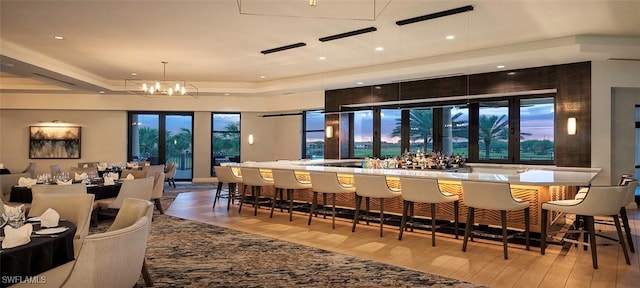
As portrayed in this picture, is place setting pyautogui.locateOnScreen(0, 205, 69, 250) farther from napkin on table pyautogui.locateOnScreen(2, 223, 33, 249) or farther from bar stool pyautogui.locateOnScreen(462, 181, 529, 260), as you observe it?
bar stool pyautogui.locateOnScreen(462, 181, 529, 260)

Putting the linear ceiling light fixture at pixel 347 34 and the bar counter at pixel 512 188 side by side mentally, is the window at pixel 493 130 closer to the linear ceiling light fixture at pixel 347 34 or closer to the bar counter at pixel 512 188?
the bar counter at pixel 512 188

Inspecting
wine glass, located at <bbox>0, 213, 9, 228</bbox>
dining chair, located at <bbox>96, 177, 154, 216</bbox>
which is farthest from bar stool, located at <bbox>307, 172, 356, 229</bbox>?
wine glass, located at <bbox>0, 213, 9, 228</bbox>

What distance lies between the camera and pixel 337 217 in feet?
23.5

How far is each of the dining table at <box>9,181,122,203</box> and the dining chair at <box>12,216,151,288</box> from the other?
401 cm

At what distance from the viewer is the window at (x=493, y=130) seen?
9.02 m

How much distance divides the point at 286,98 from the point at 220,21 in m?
7.21

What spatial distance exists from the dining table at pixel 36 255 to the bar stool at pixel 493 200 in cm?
417

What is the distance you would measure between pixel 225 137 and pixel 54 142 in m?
5.48

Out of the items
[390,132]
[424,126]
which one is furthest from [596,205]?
[390,132]

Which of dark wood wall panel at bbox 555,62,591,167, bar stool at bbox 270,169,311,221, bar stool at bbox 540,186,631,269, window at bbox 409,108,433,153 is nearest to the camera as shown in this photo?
bar stool at bbox 540,186,631,269

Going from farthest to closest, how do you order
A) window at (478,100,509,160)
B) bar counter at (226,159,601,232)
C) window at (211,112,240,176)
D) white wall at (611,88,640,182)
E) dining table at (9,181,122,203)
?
window at (211,112,240,176) < window at (478,100,509,160) < white wall at (611,88,640,182) < dining table at (9,181,122,203) < bar counter at (226,159,601,232)

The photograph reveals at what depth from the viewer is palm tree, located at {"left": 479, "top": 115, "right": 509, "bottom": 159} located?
9.06 m

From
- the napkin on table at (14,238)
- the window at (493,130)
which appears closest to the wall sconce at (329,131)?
the window at (493,130)

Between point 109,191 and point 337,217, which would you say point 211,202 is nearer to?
point 109,191
